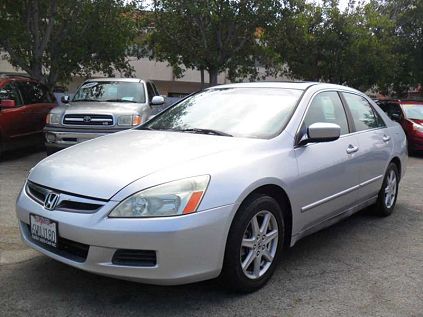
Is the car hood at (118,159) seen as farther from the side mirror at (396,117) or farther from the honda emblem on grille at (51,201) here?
the side mirror at (396,117)

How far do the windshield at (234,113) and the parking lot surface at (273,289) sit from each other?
117 centimetres

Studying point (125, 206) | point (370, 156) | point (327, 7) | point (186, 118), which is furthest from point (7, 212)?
point (327, 7)

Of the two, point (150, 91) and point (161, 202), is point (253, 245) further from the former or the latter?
point (150, 91)

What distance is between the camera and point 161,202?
306 cm

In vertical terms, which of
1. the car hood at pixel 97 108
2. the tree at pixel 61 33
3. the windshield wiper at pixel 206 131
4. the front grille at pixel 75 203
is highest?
the tree at pixel 61 33

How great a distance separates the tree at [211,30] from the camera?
15508 mm

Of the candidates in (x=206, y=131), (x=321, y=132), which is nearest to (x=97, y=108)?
(x=206, y=131)

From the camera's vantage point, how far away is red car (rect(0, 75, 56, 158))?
8969mm

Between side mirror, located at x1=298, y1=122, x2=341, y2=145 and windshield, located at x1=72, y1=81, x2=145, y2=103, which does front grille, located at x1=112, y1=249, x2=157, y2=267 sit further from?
windshield, located at x1=72, y1=81, x2=145, y2=103

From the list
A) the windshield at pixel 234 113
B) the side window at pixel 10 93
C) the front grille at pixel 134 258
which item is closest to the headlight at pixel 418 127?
the windshield at pixel 234 113

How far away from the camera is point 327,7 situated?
71.1 ft

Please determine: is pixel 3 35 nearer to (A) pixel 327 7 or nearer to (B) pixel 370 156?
(B) pixel 370 156

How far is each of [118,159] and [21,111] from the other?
6721mm

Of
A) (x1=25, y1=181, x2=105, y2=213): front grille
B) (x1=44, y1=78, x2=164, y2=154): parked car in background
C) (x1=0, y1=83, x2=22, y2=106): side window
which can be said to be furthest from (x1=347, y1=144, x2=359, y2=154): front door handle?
(x1=0, y1=83, x2=22, y2=106): side window
